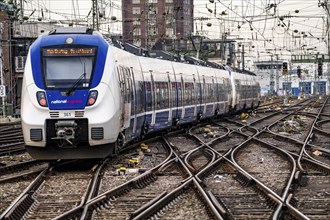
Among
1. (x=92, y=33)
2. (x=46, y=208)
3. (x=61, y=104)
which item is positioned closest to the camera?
(x=46, y=208)

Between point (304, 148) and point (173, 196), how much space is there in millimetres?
9066

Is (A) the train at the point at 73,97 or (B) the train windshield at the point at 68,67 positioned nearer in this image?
(A) the train at the point at 73,97

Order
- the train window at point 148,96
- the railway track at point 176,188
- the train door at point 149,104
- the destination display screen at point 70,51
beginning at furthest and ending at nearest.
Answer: the train window at point 148,96
the train door at point 149,104
the destination display screen at point 70,51
the railway track at point 176,188

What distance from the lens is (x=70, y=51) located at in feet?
44.4

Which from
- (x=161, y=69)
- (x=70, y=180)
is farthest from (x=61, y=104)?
(x=161, y=69)

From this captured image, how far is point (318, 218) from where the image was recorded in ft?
26.4

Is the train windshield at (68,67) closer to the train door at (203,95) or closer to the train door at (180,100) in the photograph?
the train door at (180,100)

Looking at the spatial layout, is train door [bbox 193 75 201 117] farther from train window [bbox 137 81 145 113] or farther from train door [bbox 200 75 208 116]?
train window [bbox 137 81 145 113]

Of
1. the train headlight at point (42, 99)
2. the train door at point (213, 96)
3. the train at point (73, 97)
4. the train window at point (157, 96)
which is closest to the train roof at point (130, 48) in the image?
the train at point (73, 97)

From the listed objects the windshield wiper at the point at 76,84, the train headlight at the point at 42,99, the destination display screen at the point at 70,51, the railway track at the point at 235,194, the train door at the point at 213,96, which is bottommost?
the railway track at the point at 235,194

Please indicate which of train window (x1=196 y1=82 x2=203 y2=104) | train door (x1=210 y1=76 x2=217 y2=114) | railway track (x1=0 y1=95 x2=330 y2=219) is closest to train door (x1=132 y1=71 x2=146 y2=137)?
railway track (x1=0 y1=95 x2=330 y2=219)

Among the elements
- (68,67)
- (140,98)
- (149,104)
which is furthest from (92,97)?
(149,104)

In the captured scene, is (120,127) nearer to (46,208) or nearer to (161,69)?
(46,208)

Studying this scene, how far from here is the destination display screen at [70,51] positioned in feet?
44.2
